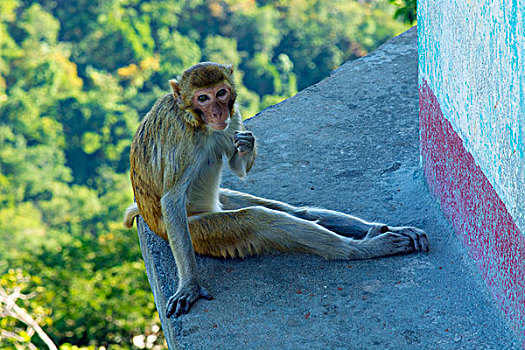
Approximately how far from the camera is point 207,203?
11.8ft

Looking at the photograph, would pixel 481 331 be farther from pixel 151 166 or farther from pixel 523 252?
pixel 151 166

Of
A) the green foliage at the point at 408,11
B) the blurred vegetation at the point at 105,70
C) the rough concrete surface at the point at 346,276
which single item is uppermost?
the green foliage at the point at 408,11

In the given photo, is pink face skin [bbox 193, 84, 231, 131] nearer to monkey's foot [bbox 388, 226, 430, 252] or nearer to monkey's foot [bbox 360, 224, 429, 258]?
monkey's foot [bbox 360, 224, 429, 258]

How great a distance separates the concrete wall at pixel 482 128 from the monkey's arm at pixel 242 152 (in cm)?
96

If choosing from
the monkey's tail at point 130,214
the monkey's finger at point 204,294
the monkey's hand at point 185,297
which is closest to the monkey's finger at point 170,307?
the monkey's hand at point 185,297

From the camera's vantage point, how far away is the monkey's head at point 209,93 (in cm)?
312

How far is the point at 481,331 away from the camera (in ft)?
9.33

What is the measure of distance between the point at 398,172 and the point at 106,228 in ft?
77.8

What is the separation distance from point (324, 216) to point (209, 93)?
96 centimetres

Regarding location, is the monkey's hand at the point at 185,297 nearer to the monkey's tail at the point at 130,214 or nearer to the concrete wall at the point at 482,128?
the monkey's tail at the point at 130,214

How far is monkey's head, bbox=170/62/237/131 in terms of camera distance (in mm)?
3121

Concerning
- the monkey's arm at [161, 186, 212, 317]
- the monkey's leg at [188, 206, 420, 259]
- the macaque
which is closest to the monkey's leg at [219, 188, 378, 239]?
the macaque

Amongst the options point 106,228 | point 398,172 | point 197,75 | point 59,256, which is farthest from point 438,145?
point 106,228

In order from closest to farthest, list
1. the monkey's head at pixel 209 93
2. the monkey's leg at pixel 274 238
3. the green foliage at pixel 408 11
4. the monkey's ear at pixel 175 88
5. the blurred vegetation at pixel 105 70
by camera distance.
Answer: the monkey's head at pixel 209 93, the monkey's ear at pixel 175 88, the monkey's leg at pixel 274 238, the green foliage at pixel 408 11, the blurred vegetation at pixel 105 70
